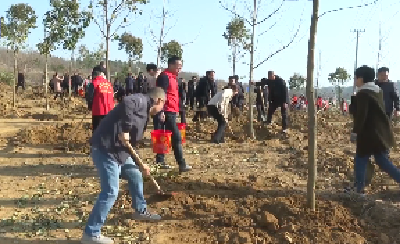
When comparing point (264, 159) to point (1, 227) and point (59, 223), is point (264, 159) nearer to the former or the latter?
point (59, 223)

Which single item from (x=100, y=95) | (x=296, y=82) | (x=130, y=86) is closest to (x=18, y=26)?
(x=130, y=86)

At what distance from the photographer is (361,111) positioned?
480 cm

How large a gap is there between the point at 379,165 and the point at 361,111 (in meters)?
0.76

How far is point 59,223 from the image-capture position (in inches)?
172

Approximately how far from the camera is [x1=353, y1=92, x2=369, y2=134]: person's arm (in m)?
4.77

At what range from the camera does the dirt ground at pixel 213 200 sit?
400 centimetres

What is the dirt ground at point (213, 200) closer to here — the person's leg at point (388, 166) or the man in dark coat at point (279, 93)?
the person's leg at point (388, 166)

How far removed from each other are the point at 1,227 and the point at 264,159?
15.4 feet

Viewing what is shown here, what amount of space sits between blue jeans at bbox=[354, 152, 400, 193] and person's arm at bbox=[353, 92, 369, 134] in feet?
1.33

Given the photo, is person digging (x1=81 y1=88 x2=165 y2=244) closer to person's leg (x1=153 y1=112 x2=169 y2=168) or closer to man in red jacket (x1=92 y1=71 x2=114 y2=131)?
man in red jacket (x1=92 y1=71 x2=114 y2=131)

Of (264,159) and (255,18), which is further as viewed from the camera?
(255,18)

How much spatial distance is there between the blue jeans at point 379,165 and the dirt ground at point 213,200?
257 millimetres

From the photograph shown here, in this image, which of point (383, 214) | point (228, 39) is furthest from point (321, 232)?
point (228, 39)

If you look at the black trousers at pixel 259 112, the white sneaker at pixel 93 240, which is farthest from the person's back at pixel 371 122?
the black trousers at pixel 259 112
